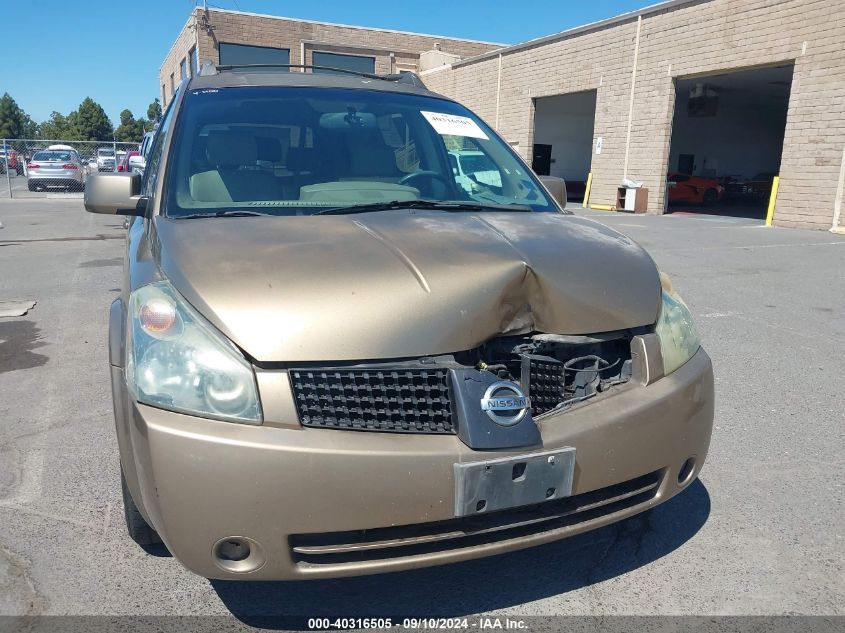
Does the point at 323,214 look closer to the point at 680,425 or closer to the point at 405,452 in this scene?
the point at 405,452

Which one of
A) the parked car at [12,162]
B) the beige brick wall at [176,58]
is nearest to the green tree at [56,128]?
the beige brick wall at [176,58]

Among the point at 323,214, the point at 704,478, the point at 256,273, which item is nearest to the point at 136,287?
the point at 256,273

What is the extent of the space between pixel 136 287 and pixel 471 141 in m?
2.11

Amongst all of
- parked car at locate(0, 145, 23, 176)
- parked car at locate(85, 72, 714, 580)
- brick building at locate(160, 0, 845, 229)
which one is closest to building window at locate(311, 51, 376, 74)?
brick building at locate(160, 0, 845, 229)

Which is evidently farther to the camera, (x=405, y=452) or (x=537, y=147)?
(x=537, y=147)

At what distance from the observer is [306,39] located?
34781 millimetres

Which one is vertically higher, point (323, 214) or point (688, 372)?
point (323, 214)

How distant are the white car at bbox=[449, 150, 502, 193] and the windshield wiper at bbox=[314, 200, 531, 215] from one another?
0.33 metres

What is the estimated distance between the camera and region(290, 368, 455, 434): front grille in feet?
6.23

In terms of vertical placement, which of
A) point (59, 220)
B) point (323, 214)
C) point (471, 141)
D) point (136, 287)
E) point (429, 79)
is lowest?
point (59, 220)

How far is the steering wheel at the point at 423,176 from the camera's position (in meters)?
3.33

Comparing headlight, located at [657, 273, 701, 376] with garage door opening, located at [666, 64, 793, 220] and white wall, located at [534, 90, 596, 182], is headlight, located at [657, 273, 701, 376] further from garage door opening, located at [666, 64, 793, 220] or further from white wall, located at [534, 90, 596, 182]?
white wall, located at [534, 90, 596, 182]

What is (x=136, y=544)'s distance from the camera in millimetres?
2674

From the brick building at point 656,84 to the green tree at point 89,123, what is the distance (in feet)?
155
